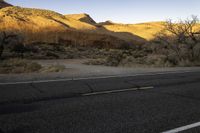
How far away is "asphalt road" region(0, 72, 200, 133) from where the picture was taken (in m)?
6.54

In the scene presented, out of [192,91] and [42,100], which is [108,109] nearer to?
[42,100]

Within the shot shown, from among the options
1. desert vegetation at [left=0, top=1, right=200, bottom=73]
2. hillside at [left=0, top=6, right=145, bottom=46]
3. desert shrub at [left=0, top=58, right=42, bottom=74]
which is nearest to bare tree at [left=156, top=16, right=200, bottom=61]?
desert vegetation at [left=0, top=1, right=200, bottom=73]

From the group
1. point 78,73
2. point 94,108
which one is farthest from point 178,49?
point 94,108

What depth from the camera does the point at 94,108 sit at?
27.1ft

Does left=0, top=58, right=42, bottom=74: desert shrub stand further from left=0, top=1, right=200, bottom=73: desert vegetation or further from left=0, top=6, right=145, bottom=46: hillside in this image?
left=0, top=6, right=145, bottom=46: hillside

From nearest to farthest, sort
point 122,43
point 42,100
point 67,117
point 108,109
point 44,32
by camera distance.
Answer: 1. point 67,117
2. point 108,109
3. point 42,100
4. point 44,32
5. point 122,43

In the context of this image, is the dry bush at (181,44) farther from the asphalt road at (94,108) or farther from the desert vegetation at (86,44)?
the asphalt road at (94,108)

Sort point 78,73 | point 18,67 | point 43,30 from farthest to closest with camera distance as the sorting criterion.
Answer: point 43,30 → point 18,67 → point 78,73

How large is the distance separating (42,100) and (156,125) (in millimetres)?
3566

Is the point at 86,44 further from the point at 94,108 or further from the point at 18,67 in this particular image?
the point at 94,108

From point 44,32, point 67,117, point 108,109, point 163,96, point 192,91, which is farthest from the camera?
point 44,32

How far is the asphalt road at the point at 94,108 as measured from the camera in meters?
6.54

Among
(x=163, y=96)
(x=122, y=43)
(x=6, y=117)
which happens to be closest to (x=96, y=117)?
(x=6, y=117)

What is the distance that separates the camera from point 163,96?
1052 cm
